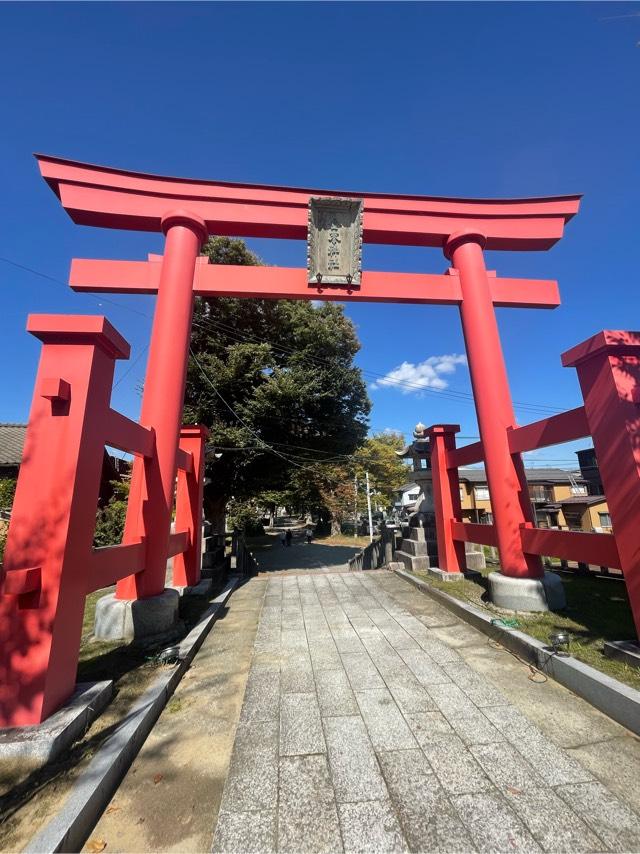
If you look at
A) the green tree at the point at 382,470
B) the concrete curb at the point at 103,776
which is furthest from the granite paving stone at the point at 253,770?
the green tree at the point at 382,470

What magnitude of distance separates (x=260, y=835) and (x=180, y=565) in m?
5.48

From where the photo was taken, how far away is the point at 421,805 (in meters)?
2.16

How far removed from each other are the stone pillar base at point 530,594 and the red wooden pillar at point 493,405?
0.20 m

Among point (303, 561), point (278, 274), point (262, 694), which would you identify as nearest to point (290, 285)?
point (278, 274)

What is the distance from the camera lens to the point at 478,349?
6.47 m

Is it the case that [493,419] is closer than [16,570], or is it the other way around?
[16,570]

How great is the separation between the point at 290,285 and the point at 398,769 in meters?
6.51

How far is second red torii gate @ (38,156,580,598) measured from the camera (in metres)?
5.50

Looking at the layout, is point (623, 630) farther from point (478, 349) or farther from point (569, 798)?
point (478, 349)

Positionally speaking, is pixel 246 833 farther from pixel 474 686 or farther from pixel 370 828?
pixel 474 686

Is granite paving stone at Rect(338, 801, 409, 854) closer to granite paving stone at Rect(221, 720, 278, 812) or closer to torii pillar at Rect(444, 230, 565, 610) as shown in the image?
granite paving stone at Rect(221, 720, 278, 812)

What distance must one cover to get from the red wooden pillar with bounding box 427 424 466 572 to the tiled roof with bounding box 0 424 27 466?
41.6ft

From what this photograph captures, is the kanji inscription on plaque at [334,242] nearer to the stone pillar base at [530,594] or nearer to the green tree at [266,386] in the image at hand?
the stone pillar base at [530,594]

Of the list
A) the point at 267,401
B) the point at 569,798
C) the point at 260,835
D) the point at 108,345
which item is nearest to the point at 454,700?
the point at 569,798
